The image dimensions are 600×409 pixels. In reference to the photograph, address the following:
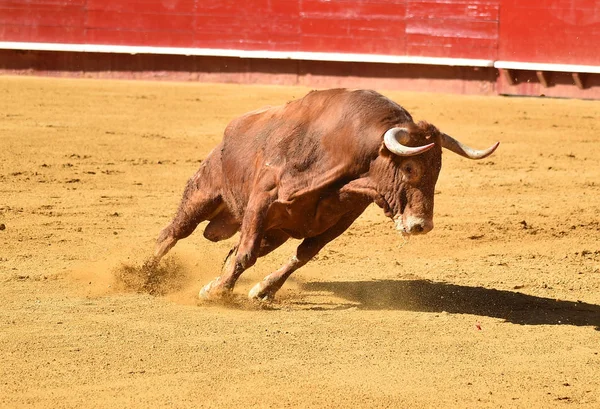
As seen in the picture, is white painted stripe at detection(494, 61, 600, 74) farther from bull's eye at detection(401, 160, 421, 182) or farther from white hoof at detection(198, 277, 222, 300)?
white hoof at detection(198, 277, 222, 300)

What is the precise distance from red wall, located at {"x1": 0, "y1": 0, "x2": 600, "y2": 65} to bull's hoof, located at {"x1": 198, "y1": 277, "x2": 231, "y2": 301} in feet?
25.3

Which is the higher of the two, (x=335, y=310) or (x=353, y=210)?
(x=353, y=210)

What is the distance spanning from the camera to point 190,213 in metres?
5.81

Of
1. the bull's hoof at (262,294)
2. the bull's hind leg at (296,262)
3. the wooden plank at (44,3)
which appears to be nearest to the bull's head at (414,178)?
the bull's hind leg at (296,262)

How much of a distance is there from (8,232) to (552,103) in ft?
21.7

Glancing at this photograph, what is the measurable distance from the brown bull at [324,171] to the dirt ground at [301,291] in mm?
344

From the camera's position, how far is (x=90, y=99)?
11.6 meters

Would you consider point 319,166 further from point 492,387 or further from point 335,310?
point 492,387

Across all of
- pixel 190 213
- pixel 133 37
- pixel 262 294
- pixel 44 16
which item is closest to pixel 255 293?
pixel 262 294

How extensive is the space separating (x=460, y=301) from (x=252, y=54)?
7.91 meters

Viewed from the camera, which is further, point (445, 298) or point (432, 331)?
point (445, 298)

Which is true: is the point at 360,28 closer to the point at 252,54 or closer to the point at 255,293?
the point at 252,54

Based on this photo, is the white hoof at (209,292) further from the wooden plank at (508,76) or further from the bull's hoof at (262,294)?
the wooden plank at (508,76)

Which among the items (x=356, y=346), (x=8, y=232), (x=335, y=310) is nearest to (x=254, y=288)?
(x=335, y=310)
